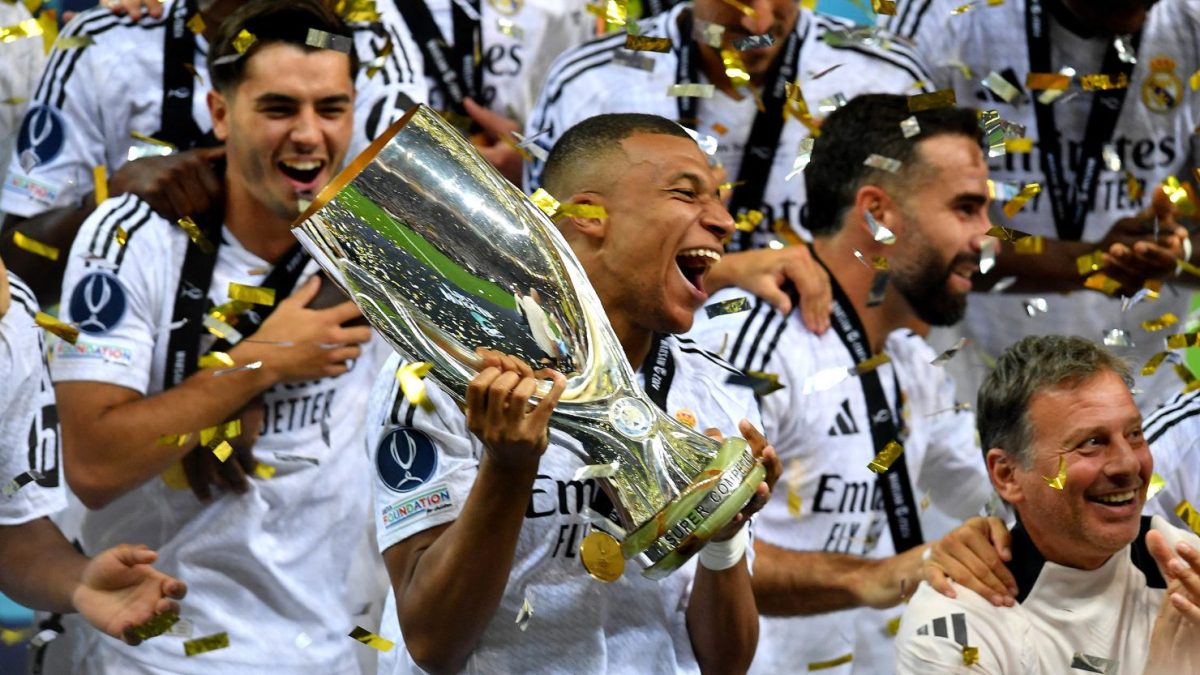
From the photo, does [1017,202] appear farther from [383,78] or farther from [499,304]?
[499,304]

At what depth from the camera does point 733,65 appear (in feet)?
13.8

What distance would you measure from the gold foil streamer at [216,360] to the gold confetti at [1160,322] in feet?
6.75

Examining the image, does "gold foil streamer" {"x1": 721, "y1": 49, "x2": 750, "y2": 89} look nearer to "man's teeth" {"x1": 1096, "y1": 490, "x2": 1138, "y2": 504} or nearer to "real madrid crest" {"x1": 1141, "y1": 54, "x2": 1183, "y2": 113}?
"real madrid crest" {"x1": 1141, "y1": 54, "x2": 1183, "y2": 113}

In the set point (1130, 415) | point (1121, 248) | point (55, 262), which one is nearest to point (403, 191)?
point (1130, 415)

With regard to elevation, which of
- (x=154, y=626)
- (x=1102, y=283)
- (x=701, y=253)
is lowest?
(x=154, y=626)

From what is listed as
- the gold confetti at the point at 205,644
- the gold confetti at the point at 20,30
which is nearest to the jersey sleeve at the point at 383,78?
the gold confetti at the point at 20,30

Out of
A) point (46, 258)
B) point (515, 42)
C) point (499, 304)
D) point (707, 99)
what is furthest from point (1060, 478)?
point (46, 258)

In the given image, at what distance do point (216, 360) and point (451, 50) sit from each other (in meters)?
1.14

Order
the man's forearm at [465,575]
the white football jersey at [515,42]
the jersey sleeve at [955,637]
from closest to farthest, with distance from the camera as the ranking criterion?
the man's forearm at [465,575] → the jersey sleeve at [955,637] → the white football jersey at [515,42]

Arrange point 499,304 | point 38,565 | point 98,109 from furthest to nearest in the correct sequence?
1. point 98,109
2. point 38,565
3. point 499,304

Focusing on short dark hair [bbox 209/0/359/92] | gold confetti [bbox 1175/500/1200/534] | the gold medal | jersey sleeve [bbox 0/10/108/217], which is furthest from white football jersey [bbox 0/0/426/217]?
gold confetti [bbox 1175/500/1200/534]

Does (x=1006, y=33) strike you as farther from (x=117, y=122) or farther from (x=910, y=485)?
(x=117, y=122)

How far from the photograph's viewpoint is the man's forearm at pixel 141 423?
146 inches

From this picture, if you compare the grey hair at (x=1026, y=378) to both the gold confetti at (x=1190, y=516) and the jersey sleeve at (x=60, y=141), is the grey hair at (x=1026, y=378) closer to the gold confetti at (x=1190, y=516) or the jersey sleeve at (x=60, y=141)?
the gold confetti at (x=1190, y=516)
